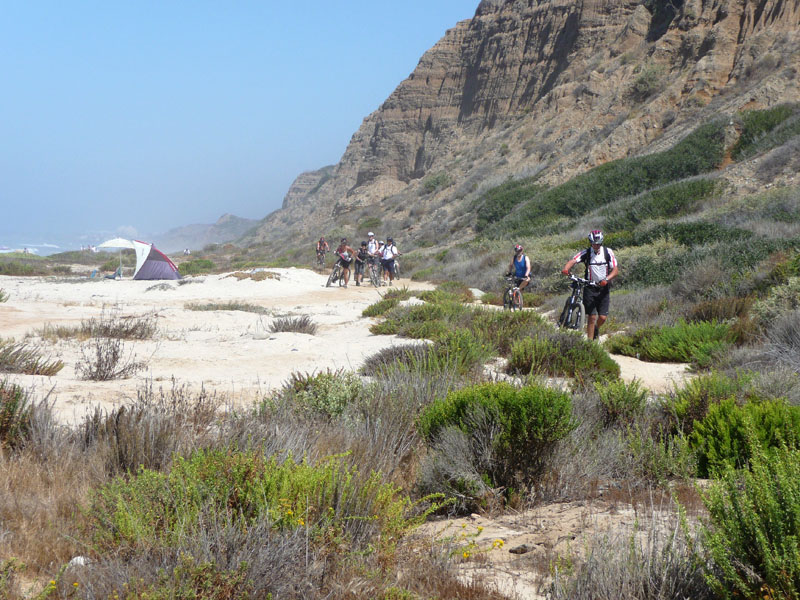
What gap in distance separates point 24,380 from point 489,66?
174ft

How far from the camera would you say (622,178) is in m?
26.7

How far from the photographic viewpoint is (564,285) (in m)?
16.6

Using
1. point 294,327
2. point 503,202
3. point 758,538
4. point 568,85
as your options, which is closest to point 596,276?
point 294,327

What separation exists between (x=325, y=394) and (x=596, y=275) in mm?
6050

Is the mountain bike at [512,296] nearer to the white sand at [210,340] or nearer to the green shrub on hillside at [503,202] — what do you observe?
the white sand at [210,340]

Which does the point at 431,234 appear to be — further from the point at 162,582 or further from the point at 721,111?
the point at 162,582

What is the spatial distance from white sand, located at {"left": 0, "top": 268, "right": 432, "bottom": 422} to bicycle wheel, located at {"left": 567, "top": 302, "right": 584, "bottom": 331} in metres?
2.96

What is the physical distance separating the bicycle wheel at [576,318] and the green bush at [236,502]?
26.2ft

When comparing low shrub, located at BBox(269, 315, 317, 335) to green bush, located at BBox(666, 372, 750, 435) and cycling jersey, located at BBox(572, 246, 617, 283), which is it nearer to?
cycling jersey, located at BBox(572, 246, 617, 283)

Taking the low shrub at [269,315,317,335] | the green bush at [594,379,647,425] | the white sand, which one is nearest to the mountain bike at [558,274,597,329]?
the white sand

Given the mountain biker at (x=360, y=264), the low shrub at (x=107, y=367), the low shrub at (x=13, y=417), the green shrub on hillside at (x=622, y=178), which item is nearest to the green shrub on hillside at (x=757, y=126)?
the green shrub on hillside at (x=622, y=178)

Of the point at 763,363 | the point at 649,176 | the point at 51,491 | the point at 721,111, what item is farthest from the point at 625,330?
the point at 721,111

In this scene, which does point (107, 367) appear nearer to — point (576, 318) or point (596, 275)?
point (596, 275)

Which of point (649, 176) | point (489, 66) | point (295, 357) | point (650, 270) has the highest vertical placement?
point (489, 66)
